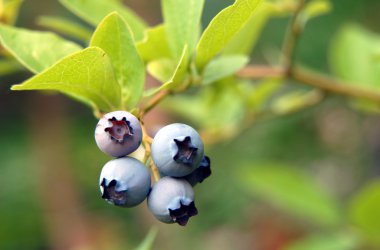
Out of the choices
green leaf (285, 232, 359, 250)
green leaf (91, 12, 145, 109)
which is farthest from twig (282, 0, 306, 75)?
green leaf (285, 232, 359, 250)

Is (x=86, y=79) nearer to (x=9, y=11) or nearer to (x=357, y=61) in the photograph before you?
(x=9, y=11)

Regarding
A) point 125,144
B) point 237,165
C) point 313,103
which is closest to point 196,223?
point 237,165

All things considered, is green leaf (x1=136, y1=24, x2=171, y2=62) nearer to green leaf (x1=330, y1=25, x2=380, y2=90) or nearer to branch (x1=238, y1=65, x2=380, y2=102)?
branch (x1=238, y1=65, x2=380, y2=102)

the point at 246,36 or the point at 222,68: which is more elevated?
the point at 246,36

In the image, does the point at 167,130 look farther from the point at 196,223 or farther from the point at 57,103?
the point at 57,103

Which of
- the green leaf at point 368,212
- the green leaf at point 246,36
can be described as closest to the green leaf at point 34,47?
the green leaf at point 246,36

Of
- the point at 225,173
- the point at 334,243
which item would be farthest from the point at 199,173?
the point at 225,173

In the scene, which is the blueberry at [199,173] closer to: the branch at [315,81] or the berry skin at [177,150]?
the berry skin at [177,150]
